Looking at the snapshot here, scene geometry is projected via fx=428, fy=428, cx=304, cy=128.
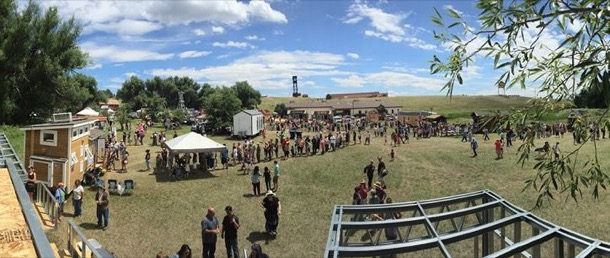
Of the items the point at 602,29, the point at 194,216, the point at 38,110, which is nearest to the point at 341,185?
the point at 194,216

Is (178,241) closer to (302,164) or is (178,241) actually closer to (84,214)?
(84,214)

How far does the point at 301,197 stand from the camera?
57.3 feet

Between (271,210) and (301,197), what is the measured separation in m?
5.27

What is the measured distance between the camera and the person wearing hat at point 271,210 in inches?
478

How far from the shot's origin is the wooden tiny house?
1542 cm

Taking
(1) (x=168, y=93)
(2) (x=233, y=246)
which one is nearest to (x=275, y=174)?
(2) (x=233, y=246)

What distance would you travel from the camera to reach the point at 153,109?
61000 mm

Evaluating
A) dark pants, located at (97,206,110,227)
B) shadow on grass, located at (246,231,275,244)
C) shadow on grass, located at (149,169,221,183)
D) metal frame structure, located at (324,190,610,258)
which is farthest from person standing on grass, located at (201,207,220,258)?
shadow on grass, located at (149,169,221,183)

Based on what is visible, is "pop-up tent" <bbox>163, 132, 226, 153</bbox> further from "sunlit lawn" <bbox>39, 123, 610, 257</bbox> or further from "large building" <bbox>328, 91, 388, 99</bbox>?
"large building" <bbox>328, 91, 388, 99</bbox>

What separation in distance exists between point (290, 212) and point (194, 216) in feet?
10.9

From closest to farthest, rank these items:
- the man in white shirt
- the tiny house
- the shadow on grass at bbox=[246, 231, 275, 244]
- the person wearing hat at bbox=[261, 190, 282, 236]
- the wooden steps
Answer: the wooden steps < the person wearing hat at bbox=[261, 190, 282, 236] < the shadow on grass at bbox=[246, 231, 275, 244] < the man in white shirt < the tiny house

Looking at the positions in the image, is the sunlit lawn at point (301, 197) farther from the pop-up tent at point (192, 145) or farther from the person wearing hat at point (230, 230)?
the pop-up tent at point (192, 145)

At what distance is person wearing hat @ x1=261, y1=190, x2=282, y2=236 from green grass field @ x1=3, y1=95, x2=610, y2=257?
0.34 meters

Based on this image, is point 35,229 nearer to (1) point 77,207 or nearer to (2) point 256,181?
(1) point 77,207
